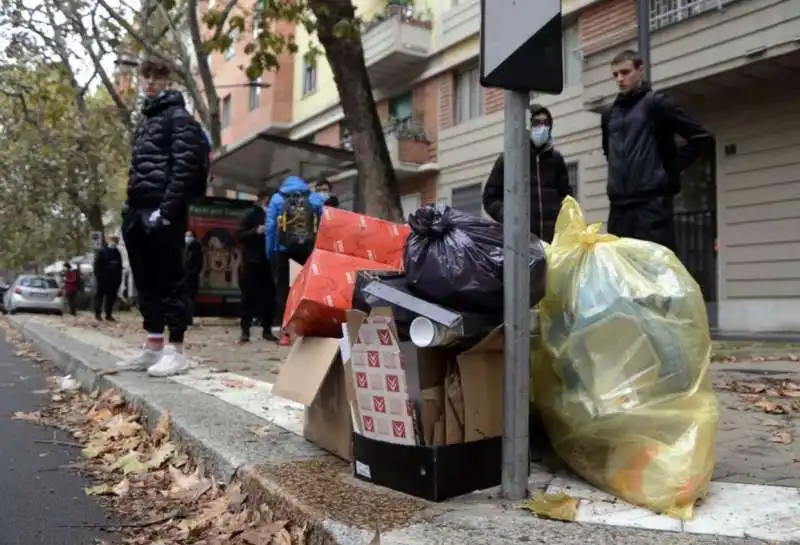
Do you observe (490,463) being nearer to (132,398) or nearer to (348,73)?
(132,398)

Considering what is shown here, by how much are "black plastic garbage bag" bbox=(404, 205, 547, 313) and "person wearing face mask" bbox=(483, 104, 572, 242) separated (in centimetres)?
227

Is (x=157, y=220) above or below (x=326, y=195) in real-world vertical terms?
below

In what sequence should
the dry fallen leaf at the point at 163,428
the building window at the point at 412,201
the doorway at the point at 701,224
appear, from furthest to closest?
1. the building window at the point at 412,201
2. the doorway at the point at 701,224
3. the dry fallen leaf at the point at 163,428

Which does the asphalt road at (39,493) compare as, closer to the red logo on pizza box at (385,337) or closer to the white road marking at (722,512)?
the red logo on pizza box at (385,337)

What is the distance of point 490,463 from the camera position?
7.99ft

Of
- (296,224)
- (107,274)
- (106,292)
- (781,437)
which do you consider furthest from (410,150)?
(781,437)

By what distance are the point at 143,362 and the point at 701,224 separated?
1025 centimetres

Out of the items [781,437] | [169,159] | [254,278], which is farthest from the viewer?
[254,278]

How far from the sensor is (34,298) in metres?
27.5

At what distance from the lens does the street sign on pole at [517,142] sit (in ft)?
7.34

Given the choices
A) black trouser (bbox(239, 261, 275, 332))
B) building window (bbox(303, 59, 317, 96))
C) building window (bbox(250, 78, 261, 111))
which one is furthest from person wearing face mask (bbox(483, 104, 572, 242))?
building window (bbox(250, 78, 261, 111))

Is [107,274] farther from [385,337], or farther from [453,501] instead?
[453,501]

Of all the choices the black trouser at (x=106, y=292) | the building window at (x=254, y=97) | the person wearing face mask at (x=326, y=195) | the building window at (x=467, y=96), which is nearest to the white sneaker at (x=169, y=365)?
the person wearing face mask at (x=326, y=195)

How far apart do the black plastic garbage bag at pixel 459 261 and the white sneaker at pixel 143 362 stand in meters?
3.54
